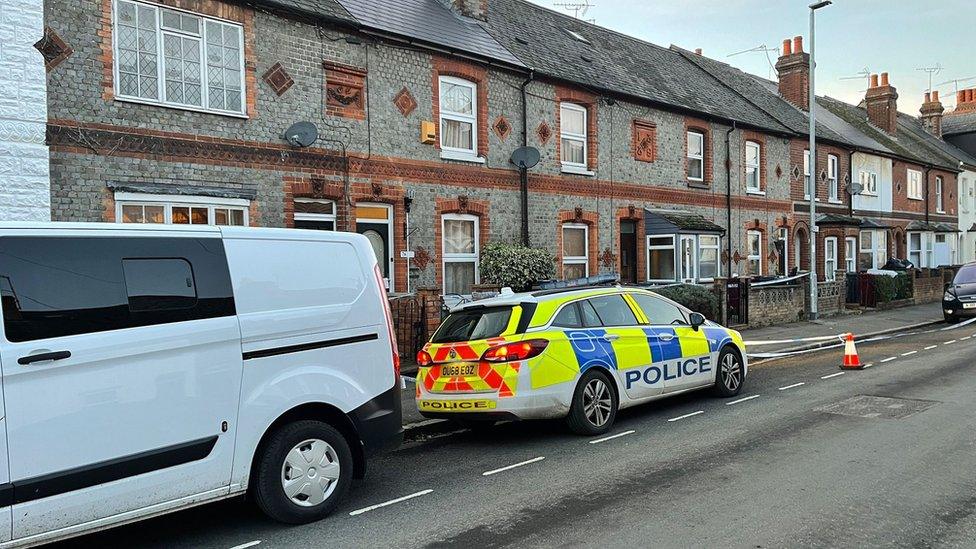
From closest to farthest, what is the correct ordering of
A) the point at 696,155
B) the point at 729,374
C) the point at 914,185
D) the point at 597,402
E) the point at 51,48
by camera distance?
the point at 597,402, the point at 729,374, the point at 51,48, the point at 696,155, the point at 914,185

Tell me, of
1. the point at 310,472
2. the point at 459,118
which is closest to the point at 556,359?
the point at 310,472

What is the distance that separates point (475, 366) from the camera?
753cm

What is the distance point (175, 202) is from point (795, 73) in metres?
28.1

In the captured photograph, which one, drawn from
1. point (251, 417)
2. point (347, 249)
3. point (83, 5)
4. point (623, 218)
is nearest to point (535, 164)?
point (623, 218)

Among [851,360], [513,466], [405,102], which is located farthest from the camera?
[405,102]

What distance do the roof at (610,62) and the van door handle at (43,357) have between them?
14.2 m

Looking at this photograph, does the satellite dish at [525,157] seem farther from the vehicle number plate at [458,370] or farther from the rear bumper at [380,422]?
the rear bumper at [380,422]

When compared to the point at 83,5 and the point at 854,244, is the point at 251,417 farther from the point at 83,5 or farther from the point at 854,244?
the point at 854,244

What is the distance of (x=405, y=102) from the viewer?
14.5 meters

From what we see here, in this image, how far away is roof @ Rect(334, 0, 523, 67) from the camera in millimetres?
14422

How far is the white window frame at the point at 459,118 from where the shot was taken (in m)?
15.3

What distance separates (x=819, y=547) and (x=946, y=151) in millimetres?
43646

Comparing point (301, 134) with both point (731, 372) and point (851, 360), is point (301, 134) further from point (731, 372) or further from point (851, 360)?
point (851, 360)

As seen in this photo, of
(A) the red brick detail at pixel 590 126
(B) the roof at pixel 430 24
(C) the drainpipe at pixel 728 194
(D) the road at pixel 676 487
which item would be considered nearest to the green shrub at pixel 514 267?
(A) the red brick detail at pixel 590 126
